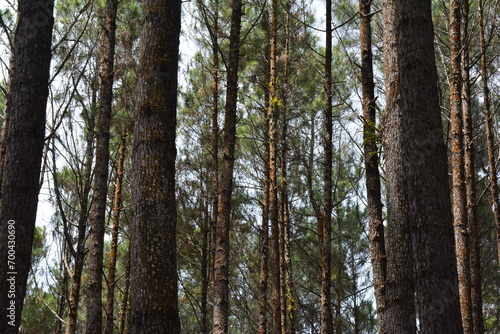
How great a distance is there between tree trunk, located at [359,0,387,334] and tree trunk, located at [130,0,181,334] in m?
2.82

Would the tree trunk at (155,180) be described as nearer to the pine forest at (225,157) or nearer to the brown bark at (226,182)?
the pine forest at (225,157)

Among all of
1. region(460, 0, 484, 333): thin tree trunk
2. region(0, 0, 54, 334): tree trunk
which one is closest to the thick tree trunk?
region(0, 0, 54, 334): tree trunk

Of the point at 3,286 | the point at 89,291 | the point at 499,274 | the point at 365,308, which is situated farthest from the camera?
the point at 365,308

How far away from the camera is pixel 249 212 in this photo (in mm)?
14273

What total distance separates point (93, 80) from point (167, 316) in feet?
24.7

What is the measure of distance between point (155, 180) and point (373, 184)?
12.6 feet

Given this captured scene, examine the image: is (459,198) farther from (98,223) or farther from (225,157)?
(98,223)

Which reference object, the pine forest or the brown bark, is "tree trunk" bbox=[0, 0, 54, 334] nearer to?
the pine forest

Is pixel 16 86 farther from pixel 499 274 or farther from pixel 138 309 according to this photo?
pixel 499 274

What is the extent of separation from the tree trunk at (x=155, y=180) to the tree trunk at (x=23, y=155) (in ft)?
2.61

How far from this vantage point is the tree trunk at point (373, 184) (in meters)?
5.30

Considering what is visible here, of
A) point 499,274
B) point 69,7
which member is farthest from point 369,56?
point 499,274

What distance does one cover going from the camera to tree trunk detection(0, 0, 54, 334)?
269cm

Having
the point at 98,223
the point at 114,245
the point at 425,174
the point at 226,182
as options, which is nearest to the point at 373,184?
the point at 226,182
